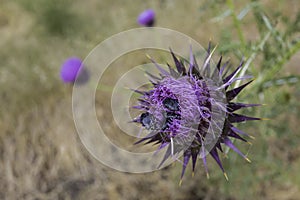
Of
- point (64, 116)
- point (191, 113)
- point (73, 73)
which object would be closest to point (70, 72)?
point (73, 73)

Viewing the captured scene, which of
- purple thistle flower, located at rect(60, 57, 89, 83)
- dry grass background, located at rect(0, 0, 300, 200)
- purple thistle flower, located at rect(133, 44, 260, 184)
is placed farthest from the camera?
dry grass background, located at rect(0, 0, 300, 200)

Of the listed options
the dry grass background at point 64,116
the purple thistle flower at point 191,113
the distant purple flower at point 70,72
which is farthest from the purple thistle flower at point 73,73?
the purple thistle flower at point 191,113

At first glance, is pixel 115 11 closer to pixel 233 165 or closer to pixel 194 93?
pixel 233 165

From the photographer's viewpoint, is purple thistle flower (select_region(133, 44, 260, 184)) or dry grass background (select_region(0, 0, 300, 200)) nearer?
purple thistle flower (select_region(133, 44, 260, 184))

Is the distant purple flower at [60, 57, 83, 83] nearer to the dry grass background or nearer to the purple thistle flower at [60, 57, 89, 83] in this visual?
the purple thistle flower at [60, 57, 89, 83]

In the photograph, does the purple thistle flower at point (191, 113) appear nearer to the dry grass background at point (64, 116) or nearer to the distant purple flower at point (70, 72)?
the dry grass background at point (64, 116)

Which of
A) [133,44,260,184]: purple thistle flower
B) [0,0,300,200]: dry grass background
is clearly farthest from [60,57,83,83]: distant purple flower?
[133,44,260,184]: purple thistle flower

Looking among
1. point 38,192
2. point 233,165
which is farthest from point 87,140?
point 233,165
